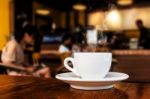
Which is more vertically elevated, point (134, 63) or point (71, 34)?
point (71, 34)

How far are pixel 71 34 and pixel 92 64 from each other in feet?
19.0

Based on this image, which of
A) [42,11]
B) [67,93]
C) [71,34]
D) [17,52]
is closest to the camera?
[67,93]

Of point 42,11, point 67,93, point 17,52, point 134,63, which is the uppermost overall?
point 42,11

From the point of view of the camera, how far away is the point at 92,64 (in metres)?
0.85

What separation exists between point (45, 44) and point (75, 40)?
3.02 ft

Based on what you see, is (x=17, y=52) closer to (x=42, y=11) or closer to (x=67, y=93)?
(x=67, y=93)

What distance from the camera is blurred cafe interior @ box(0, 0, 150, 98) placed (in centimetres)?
400

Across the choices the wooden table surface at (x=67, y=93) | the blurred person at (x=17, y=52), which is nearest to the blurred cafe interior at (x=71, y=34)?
the blurred person at (x=17, y=52)

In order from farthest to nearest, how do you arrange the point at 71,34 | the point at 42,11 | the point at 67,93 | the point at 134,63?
the point at 42,11 → the point at 71,34 → the point at 134,63 → the point at 67,93

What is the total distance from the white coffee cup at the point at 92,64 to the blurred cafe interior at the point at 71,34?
1948 mm

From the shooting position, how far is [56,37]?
261 inches

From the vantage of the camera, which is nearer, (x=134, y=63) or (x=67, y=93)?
(x=67, y=93)

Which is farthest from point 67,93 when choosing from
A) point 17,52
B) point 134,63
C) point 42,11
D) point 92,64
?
point 42,11

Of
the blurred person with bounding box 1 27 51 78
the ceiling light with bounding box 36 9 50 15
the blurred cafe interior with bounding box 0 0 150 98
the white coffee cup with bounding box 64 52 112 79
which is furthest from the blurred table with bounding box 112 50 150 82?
the ceiling light with bounding box 36 9 50 15
